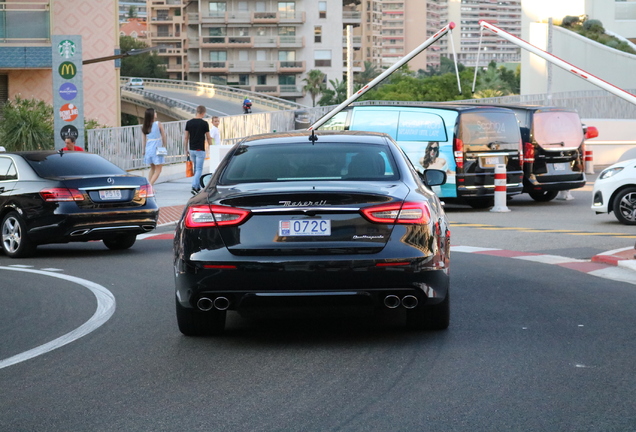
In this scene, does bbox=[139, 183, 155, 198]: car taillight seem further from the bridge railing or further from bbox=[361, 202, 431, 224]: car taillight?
the bridge railing

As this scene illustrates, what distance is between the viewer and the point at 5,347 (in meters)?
7.41

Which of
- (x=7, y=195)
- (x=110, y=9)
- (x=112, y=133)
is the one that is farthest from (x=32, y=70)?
(x=7, y=195)

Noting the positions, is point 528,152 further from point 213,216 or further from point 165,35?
point 165,35

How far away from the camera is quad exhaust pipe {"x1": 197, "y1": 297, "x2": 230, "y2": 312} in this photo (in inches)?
279

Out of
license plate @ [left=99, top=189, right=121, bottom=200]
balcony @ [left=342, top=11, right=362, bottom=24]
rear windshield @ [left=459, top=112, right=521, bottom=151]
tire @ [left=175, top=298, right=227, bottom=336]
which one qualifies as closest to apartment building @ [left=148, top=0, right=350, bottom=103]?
balcony @ [left=342, top=11, right=362, bottom=24]

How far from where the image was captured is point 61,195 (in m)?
13.4

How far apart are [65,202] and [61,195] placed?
11cm

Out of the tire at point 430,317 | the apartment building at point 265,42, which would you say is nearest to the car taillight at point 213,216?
the tire at point 430,317

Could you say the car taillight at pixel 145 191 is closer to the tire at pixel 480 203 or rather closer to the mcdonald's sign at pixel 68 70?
the mcdonald's sign at pixel 68 70

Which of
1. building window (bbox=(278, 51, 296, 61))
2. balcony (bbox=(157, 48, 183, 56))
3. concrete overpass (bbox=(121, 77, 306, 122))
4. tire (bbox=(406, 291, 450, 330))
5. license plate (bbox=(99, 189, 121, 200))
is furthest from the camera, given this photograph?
balcony (bbox=(157, 48, 183, 56))

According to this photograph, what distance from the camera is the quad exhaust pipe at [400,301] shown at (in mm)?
7043

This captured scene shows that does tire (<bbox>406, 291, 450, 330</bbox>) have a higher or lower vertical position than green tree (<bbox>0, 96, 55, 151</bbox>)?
lower

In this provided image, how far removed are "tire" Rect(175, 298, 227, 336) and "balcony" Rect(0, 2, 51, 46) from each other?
33018 mm

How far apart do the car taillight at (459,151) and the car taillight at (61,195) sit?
7.77 metres
